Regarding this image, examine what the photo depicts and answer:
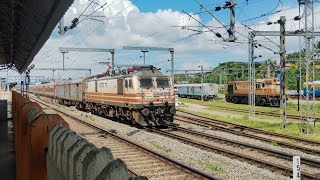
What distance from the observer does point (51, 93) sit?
54.5 meters

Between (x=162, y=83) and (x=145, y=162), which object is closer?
(x=145, y=162)

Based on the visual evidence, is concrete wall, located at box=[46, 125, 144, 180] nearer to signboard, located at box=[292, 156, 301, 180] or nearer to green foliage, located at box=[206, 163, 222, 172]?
signboard, located at box=[292, 156, 301, 180]

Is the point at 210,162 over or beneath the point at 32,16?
beneath

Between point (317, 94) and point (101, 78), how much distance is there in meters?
39.5

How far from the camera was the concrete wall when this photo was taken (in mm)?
1600

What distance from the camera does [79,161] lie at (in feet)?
6.76

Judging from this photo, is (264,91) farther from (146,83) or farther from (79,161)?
(79,161)

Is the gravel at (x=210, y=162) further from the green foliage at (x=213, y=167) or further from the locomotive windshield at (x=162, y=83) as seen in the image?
the locomotive windshield at (x=162, y=83)

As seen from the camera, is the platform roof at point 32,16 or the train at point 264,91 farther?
the train at point 264,91

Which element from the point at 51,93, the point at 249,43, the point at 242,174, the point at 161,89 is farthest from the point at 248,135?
the point at 51,93

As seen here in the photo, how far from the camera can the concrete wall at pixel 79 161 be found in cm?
160

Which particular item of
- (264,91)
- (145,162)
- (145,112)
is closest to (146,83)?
(145,112)

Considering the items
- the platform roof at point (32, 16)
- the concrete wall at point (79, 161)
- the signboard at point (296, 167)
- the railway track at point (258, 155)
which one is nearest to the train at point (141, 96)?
the railway track at point (258, 155)

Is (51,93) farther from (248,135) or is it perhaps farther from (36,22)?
(36,22)
